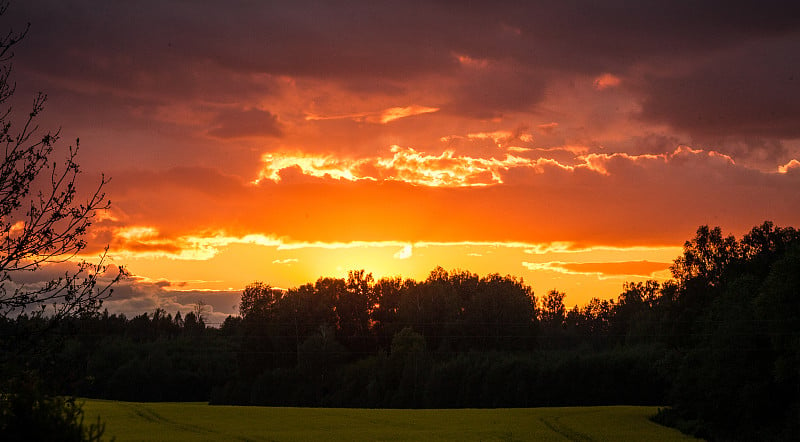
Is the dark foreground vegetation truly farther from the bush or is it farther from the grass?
the grass

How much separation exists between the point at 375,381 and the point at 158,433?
62.9 meters

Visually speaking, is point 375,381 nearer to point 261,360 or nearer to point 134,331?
point 261,360

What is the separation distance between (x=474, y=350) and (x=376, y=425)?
5607cm

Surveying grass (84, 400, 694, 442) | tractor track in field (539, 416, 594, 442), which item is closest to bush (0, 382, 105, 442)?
grass (84, 400, 694, 442)

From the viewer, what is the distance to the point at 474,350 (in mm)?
103562

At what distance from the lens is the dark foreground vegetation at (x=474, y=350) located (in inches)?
1932

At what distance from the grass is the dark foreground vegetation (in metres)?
4.93

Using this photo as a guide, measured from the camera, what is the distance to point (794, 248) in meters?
50.1

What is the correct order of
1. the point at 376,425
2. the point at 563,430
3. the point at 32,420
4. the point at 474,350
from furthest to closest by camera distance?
1. the point at 474,350
2. the point at 376,425
3. the point at 563,430
4. the point at 32,420

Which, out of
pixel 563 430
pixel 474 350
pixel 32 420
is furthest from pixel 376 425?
pixel 474 350

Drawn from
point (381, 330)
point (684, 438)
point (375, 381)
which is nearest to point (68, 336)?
point (684, 438)

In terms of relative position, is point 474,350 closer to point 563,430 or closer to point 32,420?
point 563,430

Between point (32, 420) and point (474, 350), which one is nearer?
point (32, 420)

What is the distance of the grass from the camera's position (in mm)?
42312
